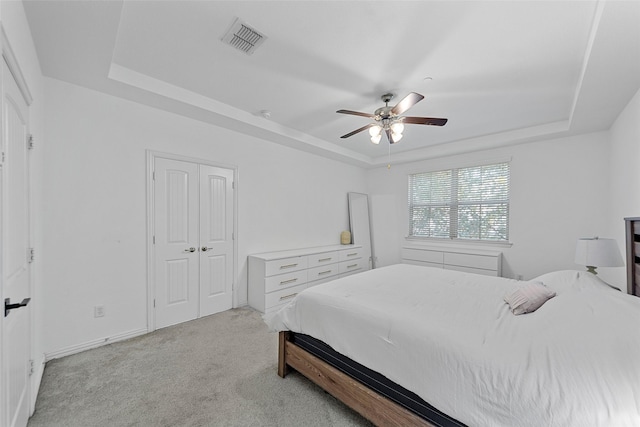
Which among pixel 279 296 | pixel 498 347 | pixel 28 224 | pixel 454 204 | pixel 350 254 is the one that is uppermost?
pixel 454 204

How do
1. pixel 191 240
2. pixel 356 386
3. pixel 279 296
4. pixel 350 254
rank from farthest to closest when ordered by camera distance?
pixel 350 254
pixel 279 296
pixel 191 240
pixel 356 386

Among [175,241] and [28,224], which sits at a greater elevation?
[28,224]

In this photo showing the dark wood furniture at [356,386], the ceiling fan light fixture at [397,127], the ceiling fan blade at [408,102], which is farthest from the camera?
the ceiling fan light fixture at [397,127]

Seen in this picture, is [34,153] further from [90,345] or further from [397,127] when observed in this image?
[397,127]

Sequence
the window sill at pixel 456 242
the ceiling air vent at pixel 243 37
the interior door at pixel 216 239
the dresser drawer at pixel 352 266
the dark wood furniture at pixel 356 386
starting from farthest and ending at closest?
the dresser drawer at pixel 352 266, the window sill at pixel 456 242, the interior door at pixel 216 239, the ceiling air vent at pixel 243 37, the dark wood furniture at pixel 356 386

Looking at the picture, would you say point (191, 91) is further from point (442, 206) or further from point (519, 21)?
point (442, 206)

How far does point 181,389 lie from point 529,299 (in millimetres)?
2521

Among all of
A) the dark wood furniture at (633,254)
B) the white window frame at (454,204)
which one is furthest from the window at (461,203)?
the dark wood furniture at (633,254)

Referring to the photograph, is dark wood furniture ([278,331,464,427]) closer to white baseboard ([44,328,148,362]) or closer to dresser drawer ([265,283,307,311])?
dresser drawer ([265,283,307,311])

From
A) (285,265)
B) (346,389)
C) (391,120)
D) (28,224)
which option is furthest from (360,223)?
(28,224)

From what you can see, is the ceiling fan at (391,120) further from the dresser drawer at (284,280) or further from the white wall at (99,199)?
the dresser drawer at (284,280)

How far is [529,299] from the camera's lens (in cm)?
167

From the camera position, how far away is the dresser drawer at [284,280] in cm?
349

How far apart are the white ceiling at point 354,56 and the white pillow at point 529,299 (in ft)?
5.51
